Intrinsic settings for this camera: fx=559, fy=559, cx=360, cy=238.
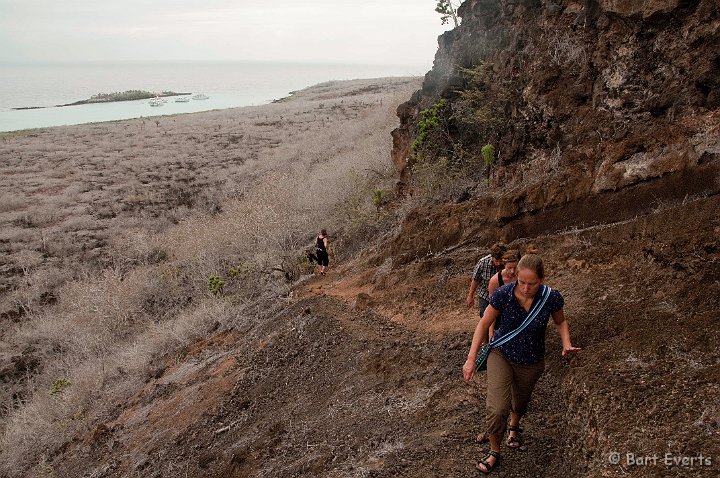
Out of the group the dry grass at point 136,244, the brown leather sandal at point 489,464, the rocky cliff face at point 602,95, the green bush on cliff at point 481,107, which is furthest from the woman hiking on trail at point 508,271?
the dry grass at point 136,244

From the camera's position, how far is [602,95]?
28.2ft

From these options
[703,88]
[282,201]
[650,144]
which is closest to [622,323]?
[650,144]

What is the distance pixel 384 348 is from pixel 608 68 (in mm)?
5592

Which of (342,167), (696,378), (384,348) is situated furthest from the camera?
(342,167)

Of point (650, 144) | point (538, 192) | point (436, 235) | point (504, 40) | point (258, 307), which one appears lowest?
point (258, 307)

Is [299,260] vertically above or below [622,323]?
below

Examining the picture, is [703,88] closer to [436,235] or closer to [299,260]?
[436,235]

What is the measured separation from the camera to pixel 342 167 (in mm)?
21219

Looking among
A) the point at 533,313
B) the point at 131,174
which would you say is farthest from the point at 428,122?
the point at 131,174

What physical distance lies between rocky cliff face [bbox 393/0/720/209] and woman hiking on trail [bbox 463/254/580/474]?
3.90m

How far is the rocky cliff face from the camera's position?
7.06 m

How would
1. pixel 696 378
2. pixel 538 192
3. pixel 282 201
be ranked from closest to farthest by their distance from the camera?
1. pixel 696 378
2. pixel 538 192
3. pixel 282 201

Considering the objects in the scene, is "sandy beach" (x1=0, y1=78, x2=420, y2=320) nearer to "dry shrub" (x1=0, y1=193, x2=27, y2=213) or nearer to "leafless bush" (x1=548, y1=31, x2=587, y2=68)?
"dry shrub" (x1=0, y1=193, x2=27, y2=213)

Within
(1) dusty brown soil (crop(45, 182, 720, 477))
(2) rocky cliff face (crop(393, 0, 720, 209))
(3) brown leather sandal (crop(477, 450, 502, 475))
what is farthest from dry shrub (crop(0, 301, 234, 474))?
(3) brown leather sandal (crop(477, 450, 502, 475))
